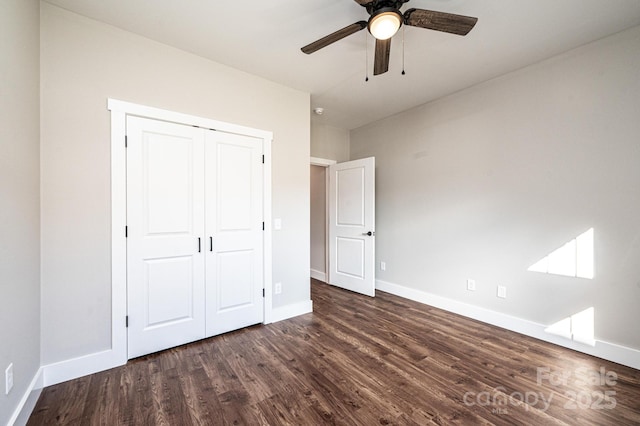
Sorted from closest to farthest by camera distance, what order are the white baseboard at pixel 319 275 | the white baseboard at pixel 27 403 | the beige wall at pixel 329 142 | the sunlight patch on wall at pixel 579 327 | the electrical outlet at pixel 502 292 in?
1. the white baseboard at pixel 27 403
2. the sunlight patch on wall at pixel 579 327
3. the electrical outlet at pixel 502 292
4. the beige wall at pixel 329 142
5. the white baseboard at pixel 319 275

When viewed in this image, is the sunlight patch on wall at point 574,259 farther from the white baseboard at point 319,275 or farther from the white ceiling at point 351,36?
the white baseboard at point 319,275

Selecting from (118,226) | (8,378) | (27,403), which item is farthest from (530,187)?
(27,403)

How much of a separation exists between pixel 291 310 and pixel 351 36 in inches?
112

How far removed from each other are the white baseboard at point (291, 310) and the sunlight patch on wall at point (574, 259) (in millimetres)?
2507

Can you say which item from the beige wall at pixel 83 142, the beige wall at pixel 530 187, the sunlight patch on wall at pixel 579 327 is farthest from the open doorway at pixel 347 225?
the beige wall at pixel 83 142

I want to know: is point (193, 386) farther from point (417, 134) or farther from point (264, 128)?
point (417, 134)

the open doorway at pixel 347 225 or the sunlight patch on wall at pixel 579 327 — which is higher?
the open doorway at pixel 347 225

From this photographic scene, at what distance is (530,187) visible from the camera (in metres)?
2.61

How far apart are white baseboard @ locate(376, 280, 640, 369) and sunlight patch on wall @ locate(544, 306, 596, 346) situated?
42 mm

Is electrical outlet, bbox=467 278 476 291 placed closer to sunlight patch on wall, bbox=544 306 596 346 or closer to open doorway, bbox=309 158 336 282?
sunlight patch on wall, bbox=544 306 596 346

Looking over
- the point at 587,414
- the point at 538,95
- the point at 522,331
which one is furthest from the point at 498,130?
the point at 587,414

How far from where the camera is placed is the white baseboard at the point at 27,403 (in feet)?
4.72

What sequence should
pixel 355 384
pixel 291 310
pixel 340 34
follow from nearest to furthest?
1. pixel 340 34
2. pixel 355 384
3. pixel 291 310

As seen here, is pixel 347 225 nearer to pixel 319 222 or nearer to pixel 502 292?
pixel 319 222
